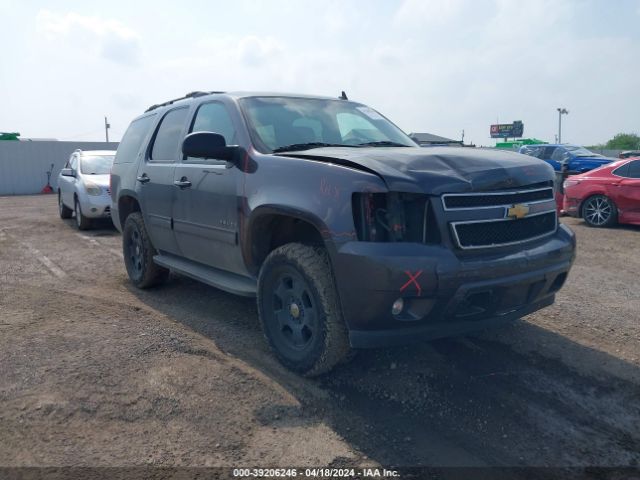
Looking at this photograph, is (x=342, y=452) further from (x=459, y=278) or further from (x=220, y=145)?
(x=220, y=145)

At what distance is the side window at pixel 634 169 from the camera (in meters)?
10.3

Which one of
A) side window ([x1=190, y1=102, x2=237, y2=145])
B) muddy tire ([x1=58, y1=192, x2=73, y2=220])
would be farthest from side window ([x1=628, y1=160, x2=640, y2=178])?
muddy tire ([x1=58, y1=192, x2=73, y2=220])

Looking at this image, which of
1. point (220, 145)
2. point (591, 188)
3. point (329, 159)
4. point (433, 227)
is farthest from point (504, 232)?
point (591, 188)

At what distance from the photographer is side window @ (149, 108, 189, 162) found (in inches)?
211

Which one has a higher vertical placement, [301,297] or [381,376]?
[301,297]

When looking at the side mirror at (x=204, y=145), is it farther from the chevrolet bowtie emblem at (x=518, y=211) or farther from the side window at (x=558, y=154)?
the side window at (x=558, y=154)

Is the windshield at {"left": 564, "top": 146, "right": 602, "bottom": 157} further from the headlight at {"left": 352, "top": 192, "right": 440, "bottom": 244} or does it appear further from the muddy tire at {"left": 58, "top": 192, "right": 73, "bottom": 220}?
the headlight at {"left": 352, "top": 192, "right": 440, "bottom": 244}

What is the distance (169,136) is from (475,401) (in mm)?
3744

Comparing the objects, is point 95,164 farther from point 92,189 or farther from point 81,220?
point 81,220

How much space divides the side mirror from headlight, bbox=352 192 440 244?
4.23 ft

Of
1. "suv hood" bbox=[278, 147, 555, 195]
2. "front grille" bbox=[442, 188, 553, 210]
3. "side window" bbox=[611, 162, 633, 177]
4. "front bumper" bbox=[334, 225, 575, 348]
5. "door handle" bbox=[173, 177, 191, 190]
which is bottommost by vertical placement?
"front bumper" bbox=[334, 225, 575, 348]

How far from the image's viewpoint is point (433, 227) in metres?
3.29

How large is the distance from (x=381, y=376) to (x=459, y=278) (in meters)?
0.99

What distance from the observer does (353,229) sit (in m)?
3.29
